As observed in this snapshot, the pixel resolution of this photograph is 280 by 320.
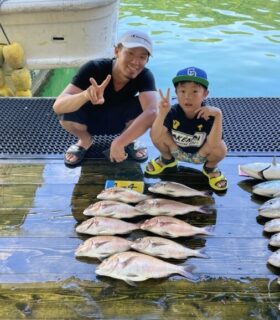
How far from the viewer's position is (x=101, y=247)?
85.5 inches

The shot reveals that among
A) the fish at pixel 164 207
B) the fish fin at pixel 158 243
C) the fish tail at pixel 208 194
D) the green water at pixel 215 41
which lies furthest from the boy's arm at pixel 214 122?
the green water at pixel 215 41

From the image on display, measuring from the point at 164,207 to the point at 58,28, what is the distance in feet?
11.2

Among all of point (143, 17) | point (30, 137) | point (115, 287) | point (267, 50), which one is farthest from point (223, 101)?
point (143, 17)

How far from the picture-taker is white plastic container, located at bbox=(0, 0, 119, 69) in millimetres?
4977

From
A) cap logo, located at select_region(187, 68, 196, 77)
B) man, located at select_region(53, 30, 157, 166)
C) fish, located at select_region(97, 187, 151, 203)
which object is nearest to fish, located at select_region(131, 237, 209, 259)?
fish, located at select_region(97, 187, 151, 203)

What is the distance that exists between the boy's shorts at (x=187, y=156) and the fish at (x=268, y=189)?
37cm

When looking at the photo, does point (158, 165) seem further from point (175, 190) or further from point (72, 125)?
point (72, 125)

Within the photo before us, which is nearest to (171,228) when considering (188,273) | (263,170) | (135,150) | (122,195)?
(188,273)

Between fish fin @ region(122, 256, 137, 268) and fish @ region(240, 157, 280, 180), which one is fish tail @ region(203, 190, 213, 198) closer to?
fish @ region(240, 157, 280, 180)

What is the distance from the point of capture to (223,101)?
13.1 ft

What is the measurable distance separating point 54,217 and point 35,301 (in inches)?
25.3

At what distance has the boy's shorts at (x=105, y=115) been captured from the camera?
2942mm

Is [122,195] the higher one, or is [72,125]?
[72,125]

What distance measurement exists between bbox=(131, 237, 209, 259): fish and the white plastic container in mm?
3630
